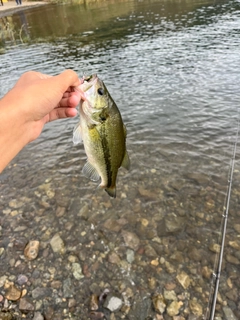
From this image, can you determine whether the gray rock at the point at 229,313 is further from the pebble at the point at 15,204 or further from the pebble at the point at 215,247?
the pebble at the point at 15,204

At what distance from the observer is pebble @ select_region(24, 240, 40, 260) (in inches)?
191

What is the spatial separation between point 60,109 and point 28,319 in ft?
9.91

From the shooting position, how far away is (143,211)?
5.70 m

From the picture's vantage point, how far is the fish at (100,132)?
3.07 metres

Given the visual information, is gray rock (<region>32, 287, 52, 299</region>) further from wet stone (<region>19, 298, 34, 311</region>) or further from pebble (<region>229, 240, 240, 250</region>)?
pebble (<region>229, 240, 240, 250</region>)

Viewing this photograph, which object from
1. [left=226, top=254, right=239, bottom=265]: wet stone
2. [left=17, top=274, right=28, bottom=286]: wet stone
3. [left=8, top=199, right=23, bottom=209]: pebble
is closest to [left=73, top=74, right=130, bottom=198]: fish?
[left=17, top=274, right=28, bottom=286]: wet stone

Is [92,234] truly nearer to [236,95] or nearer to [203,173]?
[203,173]

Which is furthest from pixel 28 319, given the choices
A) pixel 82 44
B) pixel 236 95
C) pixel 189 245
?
pixel 82 44

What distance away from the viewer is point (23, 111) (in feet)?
8.97

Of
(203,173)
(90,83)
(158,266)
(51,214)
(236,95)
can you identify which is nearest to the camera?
(90,83)

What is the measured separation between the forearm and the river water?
263 cm

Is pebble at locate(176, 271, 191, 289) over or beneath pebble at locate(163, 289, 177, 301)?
beneath

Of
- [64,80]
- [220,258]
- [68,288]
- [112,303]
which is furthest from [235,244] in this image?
[64,80]

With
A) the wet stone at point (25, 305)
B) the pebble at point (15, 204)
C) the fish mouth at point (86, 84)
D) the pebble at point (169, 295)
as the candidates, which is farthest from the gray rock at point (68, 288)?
the fish mouth at point (86, 84)
